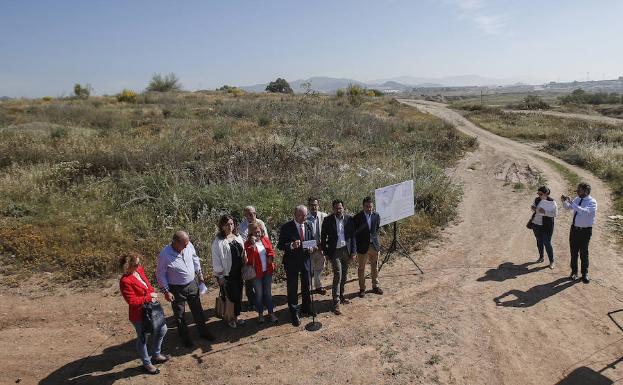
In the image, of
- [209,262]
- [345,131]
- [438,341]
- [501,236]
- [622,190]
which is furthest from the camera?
[345,131]

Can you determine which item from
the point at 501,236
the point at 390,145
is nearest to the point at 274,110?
the point at 390,145

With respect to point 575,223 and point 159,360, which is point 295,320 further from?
point 575,223

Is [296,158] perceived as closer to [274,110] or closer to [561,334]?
[561,334]

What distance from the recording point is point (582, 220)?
7613mm

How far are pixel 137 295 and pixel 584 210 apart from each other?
24.7 ft

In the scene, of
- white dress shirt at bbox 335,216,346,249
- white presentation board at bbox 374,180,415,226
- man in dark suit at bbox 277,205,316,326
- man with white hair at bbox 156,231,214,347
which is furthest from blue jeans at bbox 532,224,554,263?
man with white hair at bbox 156,231,214,347

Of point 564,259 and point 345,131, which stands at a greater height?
point 345,131

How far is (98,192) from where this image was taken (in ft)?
37.1

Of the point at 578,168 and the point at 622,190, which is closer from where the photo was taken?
the point at 622,190

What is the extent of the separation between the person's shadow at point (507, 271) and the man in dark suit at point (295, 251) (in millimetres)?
3800

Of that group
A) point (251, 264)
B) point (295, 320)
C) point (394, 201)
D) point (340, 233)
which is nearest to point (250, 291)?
point (251, 264)

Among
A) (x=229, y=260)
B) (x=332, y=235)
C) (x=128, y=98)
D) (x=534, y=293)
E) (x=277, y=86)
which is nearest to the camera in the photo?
(x=229, y=260)

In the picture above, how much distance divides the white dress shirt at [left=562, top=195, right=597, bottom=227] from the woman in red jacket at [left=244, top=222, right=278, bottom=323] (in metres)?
5.55

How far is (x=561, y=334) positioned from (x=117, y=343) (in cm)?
657
